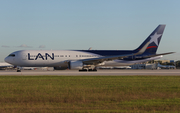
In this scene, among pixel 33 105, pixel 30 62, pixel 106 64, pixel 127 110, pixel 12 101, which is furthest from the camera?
pixel 106 64

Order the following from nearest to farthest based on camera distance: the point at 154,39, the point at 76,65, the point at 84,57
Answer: the point at 76,65 < the point at 84,57 < the point at 154,39

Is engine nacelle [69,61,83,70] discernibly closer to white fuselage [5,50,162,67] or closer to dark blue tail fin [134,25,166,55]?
white fuselage [5,50,162,67]

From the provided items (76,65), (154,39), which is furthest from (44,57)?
(154,39)

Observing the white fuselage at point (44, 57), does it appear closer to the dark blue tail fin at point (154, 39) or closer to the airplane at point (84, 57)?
the airplane at point (84, 57)

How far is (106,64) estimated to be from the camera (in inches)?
1841

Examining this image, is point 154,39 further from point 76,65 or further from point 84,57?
point 76,65

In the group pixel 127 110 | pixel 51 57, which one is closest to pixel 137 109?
pixel 127 110

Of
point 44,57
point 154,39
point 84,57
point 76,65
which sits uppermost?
point 154,39

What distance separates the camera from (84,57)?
45312 millimetres

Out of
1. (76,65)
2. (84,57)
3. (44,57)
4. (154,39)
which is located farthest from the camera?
(154,39)

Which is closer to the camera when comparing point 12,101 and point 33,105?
point 33,105

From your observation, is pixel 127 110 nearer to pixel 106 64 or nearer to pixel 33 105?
Result: pixel 33 105

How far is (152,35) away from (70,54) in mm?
17759

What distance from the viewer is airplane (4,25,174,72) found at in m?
42.8
